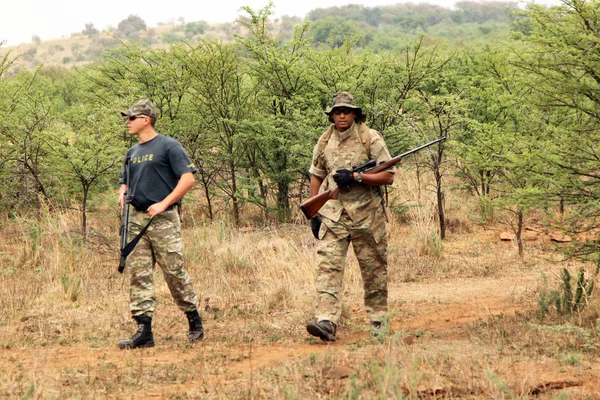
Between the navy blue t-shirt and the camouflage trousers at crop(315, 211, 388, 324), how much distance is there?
1.32m

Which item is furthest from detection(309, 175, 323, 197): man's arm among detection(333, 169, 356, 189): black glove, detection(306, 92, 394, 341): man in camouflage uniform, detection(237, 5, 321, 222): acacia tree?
detection(237, 5, 321, 222): acacia tree

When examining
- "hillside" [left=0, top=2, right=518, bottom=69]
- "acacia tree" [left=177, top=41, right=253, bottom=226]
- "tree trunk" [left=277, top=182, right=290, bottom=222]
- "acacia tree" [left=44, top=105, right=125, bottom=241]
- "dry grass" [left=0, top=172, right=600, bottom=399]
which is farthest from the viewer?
"hillside" [left=0, top=2, right=518, bottom=69]

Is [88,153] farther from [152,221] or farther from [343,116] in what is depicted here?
[343,116]

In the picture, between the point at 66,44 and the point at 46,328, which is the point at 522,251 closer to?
the point at 46,328

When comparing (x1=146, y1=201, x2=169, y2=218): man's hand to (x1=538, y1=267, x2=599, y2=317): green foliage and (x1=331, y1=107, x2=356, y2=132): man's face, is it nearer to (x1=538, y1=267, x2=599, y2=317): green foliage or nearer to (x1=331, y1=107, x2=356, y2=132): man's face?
(x1=331, y1=107, x2=356, y2=132): man's face

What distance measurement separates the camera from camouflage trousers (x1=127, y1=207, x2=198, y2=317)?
5.68 m

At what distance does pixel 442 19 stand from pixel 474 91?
105 meters

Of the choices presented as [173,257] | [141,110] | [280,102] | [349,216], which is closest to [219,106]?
[280,102]

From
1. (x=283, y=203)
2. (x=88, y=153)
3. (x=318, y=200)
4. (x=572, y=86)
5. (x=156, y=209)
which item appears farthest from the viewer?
(x=283, y=203)

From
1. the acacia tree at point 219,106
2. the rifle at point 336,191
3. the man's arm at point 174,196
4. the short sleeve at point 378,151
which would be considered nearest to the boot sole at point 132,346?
the man's arm at point 174,196

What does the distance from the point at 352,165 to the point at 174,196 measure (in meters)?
1.52

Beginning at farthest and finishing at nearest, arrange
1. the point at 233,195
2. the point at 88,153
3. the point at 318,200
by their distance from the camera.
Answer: the point at 233,195 → the point at 88,153 → the point at 318,200

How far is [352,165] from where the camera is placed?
236 inches

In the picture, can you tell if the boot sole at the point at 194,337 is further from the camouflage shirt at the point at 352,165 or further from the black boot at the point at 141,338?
the camouflage shirt at the point at 352,165
